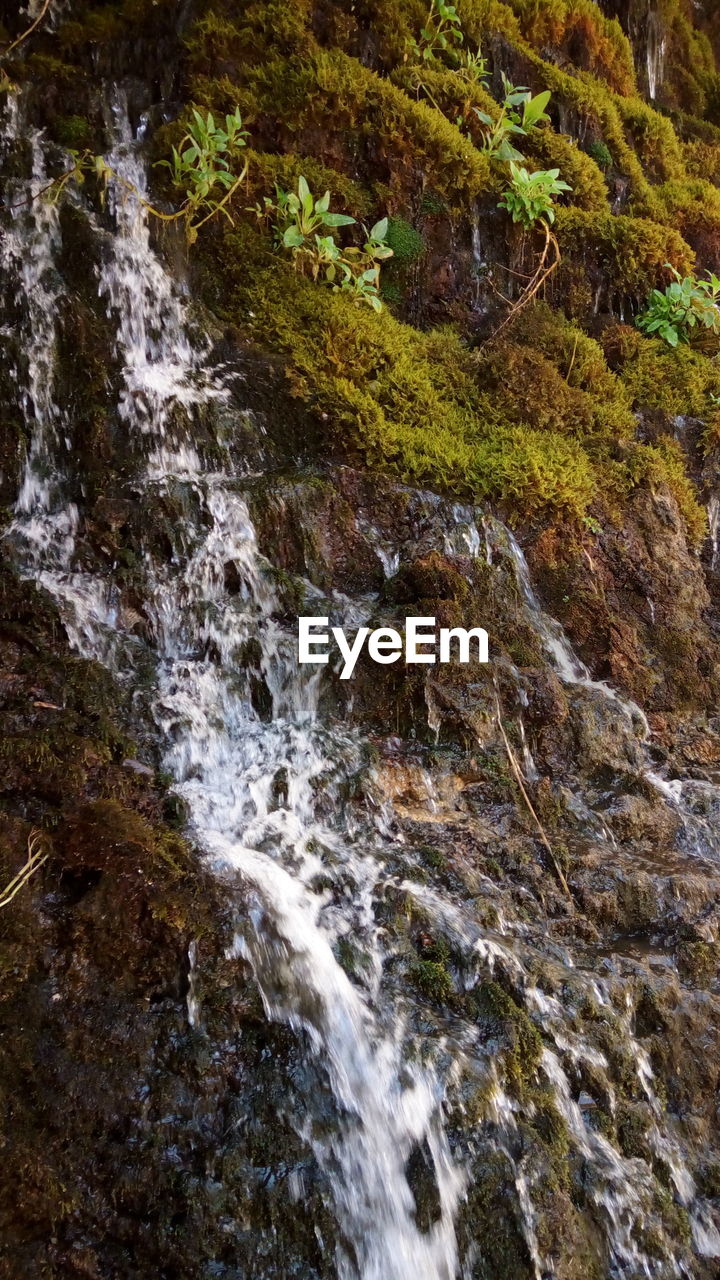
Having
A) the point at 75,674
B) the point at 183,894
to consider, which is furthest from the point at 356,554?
the point at 183,894

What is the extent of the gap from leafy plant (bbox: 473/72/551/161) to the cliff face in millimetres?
144

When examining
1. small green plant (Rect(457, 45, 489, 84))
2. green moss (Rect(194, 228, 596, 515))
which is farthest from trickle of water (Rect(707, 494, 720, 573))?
small green plant (Rect(457, 45, 489, 84))

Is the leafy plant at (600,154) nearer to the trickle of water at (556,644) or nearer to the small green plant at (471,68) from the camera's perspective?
the small green plant at (471,68)

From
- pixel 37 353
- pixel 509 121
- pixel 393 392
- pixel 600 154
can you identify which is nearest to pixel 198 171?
pixel 37 353

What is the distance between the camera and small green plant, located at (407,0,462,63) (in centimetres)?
738

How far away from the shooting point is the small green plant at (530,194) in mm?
6980

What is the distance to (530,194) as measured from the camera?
703cm

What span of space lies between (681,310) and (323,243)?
11.4 feet

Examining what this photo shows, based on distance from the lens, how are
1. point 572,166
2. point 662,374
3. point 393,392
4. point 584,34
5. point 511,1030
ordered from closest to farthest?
point 511,1030 → point 393,392 → point 662,374 → point 572,166 → point 584,34

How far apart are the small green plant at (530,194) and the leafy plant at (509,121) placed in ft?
0.60

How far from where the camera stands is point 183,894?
340 centimetres

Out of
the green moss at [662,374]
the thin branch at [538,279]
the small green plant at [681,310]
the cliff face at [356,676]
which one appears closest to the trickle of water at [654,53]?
the cliff face at [356,676]

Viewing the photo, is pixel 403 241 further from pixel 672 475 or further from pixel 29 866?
pixel 29 866

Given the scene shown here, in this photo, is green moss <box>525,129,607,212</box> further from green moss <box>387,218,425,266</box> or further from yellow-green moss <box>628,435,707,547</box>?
yellow-green moss <box>628,435,707,547</box>
